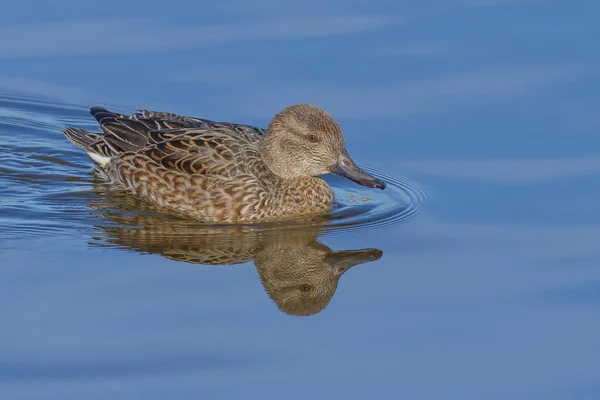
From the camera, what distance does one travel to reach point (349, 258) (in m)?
10.9

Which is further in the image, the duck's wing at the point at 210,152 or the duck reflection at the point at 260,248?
the duck's wing at the point at 210,152

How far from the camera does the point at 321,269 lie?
10695 mm

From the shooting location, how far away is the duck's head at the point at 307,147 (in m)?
12.1

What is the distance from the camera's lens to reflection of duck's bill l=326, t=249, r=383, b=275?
10.7m

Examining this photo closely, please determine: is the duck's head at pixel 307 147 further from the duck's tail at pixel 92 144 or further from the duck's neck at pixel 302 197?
the duck's tail at pixel 92 144

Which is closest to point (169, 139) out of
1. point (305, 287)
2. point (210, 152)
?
point (210, 152)

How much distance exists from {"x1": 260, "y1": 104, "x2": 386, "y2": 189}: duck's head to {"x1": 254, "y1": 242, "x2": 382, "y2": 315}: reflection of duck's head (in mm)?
1046

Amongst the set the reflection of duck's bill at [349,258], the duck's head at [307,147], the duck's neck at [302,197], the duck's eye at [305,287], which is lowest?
the duck's eye at [305,287]

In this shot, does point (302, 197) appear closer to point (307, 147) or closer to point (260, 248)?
point (307, 147)

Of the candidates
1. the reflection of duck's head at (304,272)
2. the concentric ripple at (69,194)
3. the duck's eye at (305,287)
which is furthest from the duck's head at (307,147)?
the duck's eye at (305,287)

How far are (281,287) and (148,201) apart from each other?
2.80 meters

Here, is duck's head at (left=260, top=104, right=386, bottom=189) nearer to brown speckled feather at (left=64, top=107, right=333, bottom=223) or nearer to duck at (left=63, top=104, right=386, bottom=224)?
duck at (left=63, top=104, right=386, bottom=224)

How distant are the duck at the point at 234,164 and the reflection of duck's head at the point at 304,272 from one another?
1.01 meters

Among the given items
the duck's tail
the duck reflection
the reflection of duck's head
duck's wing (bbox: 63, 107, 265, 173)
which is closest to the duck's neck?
the duck reflection
